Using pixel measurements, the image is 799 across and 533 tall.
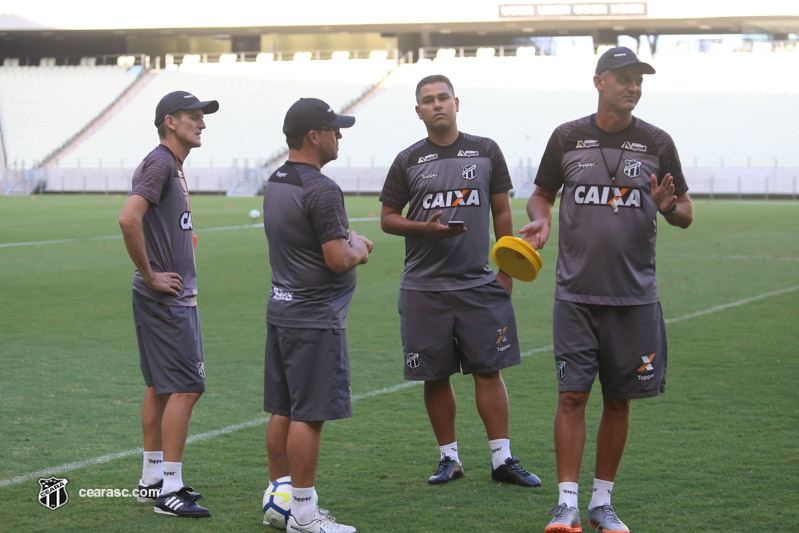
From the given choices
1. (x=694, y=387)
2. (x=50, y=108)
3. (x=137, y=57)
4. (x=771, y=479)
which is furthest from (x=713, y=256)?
(x=137, y=57)

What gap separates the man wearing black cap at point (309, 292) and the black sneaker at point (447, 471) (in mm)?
938

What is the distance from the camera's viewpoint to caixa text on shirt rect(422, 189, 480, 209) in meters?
5.90

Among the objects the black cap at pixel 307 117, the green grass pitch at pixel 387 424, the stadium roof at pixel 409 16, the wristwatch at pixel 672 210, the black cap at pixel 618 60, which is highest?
the stadium roof at pixel 409 16

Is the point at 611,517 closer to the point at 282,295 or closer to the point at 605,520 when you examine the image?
the point at 605,520

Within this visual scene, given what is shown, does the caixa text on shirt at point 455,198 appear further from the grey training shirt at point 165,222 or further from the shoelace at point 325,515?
the shoelace at point 325,515

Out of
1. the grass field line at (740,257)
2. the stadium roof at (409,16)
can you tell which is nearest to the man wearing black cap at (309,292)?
the grass field line at (740,257)

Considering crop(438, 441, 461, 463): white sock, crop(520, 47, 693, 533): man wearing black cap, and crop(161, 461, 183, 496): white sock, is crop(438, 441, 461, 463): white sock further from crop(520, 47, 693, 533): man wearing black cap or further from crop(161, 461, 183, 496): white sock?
crop(161, 461, 183, 496): white sock

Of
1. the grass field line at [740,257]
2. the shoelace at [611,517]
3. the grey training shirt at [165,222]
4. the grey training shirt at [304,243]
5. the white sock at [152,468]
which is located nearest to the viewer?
the grey training shirt at [304,243]

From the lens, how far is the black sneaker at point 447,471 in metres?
5.72

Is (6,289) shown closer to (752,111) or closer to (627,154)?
(627,154)

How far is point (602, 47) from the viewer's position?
55000mm

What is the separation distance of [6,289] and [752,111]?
130 ft

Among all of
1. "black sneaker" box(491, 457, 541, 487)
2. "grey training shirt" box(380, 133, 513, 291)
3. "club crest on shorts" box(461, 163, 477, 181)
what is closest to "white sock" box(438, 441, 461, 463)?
"black sneaker" box(491, 457, 541, 487)

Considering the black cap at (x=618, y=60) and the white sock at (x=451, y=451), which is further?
the white sock at (x=451, y=451)
